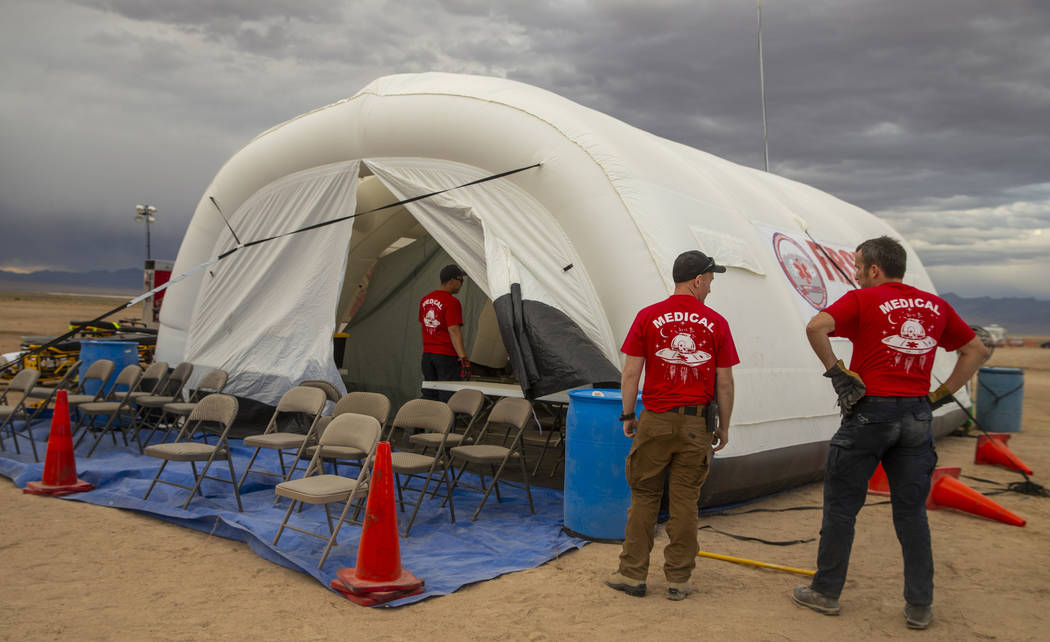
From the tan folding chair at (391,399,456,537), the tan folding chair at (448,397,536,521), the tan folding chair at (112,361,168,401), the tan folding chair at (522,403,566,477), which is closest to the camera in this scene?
the tan folding chair at (391,399,456,537)

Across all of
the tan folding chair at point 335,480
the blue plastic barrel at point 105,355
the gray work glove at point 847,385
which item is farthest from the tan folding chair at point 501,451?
the blue plastic barrel at point 105,355

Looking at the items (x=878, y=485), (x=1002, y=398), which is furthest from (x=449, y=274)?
(x=1002, y=398)

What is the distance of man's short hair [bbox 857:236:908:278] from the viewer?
3428 mm

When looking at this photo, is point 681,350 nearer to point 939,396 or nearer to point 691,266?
point 691,266

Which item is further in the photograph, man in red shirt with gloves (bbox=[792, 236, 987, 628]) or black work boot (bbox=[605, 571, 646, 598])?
black work boot (bbox=[605, 571, 646, 598])

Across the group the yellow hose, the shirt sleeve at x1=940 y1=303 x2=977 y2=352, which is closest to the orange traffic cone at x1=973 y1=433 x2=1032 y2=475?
the yellow hose

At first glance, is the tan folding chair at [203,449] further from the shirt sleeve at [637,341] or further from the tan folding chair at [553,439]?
the shirt sleeve at [637,341]

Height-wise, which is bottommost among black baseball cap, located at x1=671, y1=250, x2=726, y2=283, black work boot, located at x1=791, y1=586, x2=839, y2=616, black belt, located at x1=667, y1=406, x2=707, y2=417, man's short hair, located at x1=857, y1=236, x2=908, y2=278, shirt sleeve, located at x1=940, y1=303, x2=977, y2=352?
black work boot, located at x1=791, y1=586, x2=839, y2=616

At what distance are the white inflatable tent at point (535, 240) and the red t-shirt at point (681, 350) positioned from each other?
131cm

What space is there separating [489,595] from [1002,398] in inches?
342

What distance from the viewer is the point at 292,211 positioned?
7207mm

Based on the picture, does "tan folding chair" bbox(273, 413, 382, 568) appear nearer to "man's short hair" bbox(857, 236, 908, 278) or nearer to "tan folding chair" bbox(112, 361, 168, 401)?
"man's short hair" bbox(857, 236, 908, 278)

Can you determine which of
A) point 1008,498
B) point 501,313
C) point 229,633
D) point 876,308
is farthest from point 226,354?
point 1008,498

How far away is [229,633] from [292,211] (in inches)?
190
